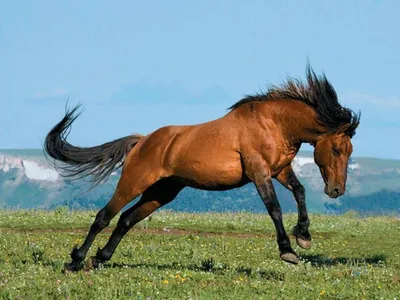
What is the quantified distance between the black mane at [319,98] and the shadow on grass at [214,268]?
7.40 feet

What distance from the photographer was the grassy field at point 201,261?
12.4 metres

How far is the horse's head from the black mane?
13 cm

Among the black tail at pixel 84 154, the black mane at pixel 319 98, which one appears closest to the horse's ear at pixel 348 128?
the black mane at pixel 319 98

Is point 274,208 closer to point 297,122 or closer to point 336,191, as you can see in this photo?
point 336,191

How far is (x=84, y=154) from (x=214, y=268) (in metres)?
2.99

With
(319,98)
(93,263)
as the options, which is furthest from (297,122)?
(93,263)

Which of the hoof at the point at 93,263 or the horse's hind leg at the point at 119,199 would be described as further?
the hoof at the point at 93,263


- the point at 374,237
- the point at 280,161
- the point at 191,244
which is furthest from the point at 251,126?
the point at 374,237

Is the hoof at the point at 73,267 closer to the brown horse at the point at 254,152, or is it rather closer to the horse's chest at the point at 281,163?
the brown horse at the point at 254,152

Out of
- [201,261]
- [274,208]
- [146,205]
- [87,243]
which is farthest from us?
[201,261]

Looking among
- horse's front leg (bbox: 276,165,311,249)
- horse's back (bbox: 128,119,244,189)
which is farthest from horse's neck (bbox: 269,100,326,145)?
horse's back (bbox: 128,119,244,189)

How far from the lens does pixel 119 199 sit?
15.2m

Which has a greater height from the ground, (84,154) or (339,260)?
(84,154)

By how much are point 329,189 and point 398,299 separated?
2.79 m
